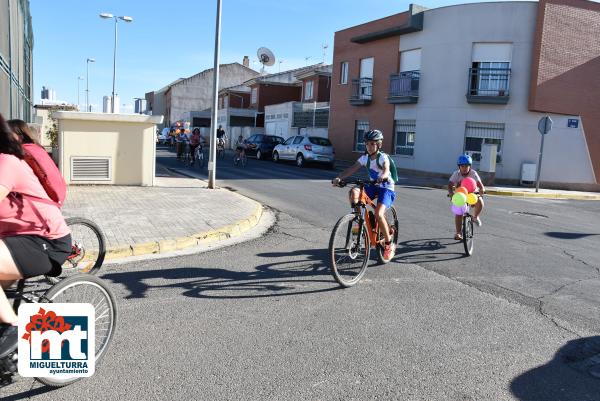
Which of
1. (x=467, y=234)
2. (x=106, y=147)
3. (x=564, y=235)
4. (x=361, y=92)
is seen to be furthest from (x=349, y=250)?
(x=361, y=92)

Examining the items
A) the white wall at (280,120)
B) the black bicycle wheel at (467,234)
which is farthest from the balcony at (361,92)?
the black bicycle wheel at (467,234)

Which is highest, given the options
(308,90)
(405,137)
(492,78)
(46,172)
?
(308,90)

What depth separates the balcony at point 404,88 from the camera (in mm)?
25500

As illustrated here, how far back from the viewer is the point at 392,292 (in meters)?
5.55

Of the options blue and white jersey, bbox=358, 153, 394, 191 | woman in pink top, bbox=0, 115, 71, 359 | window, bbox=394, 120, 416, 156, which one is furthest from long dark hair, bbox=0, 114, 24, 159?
window, bbox=394, 120, 416, 156

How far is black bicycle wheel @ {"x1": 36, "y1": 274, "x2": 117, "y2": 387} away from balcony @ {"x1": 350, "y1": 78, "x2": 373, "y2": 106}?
1039 inches

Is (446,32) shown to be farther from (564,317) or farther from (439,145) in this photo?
(564,317)

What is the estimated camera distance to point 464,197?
24.3 ft

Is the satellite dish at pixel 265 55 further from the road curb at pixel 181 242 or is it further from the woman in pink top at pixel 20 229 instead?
the woman in pink top at pixel 20 229

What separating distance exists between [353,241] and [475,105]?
1931 centimetres

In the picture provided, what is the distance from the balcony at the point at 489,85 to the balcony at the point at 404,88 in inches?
114

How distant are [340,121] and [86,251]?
2680cm

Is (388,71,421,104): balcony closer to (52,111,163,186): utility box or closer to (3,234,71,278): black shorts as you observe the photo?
(52,111,163,186): utility box

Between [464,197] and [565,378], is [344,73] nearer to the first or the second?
[464,197]
